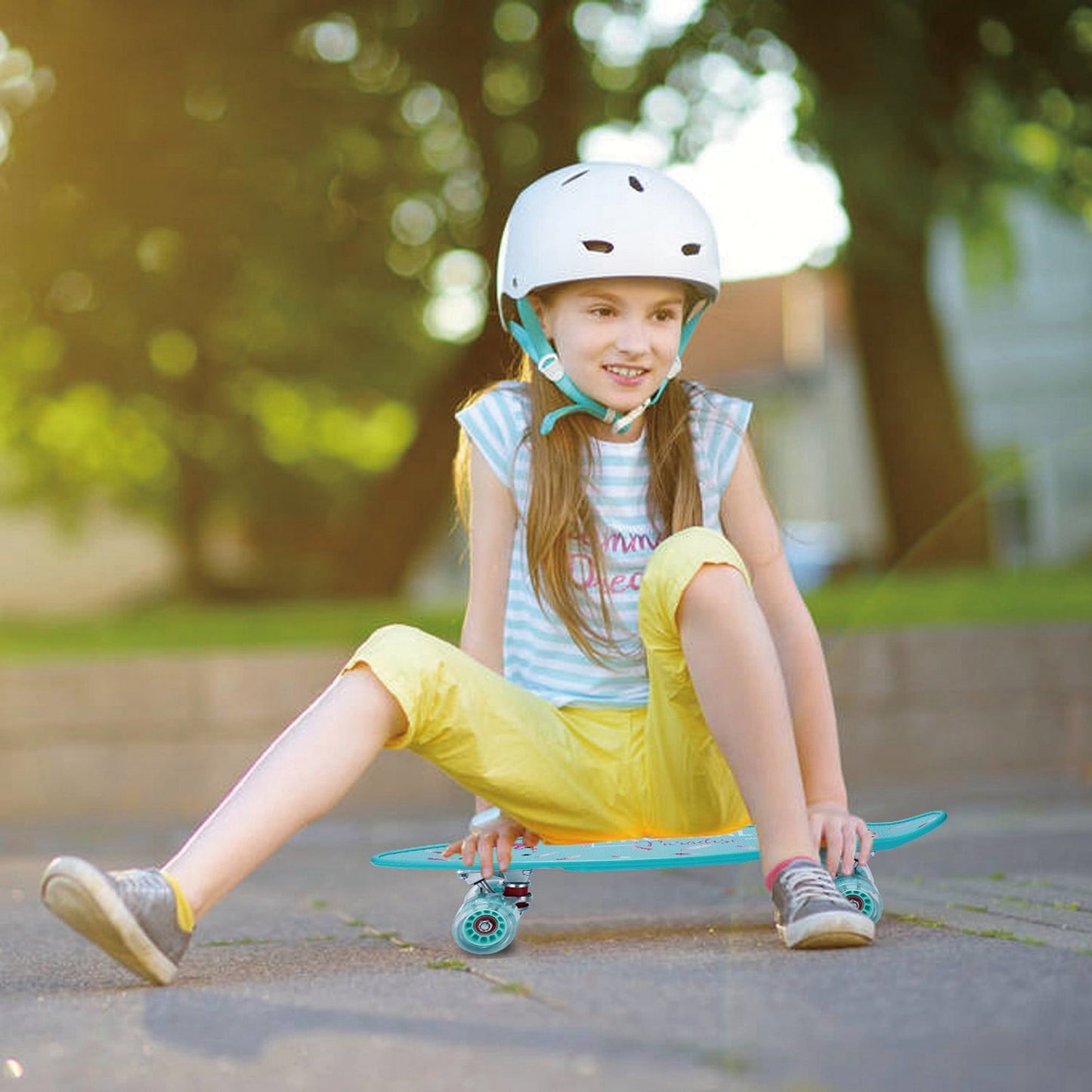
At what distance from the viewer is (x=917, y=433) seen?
12984mm

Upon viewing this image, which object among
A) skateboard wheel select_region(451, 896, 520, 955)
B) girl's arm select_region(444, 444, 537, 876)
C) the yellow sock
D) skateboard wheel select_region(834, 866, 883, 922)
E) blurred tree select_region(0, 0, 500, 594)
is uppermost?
blurred tree select_region(0, 0, 500, 594)

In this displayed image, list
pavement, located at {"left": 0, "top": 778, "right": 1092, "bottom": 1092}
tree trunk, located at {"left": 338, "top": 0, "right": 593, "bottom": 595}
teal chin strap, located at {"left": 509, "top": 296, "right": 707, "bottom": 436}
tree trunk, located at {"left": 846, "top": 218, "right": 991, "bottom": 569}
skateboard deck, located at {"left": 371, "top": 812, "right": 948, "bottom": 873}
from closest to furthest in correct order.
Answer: pavement, located at {"left": 0, "top": 778, "right": 1092, "bottom": 1092} → skateboard deck, located at {"left": 371, "top": 812, "right": 948, "bottom": 873} → teal chin strap, located at {"left": 509, "top": 296, "right": 707, "bottom": 436} → tree trunk, located at {"left": 338, "top": 0, "right": 593, "bottom": 595} → tree trunk, located at {"left": 846, "top": 218, "right": 991, "bottom": 569}

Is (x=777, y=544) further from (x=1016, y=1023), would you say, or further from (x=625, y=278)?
(x=1016, y=1023)

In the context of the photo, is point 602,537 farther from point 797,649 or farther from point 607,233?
point 607,233

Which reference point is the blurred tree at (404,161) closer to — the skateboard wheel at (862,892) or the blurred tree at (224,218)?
the blurred tree at (224,218)

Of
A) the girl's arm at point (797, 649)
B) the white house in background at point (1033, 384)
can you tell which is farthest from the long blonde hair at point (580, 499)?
the white house in background at point (1033, 384)

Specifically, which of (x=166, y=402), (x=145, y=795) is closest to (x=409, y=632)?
(x=145, y=795)

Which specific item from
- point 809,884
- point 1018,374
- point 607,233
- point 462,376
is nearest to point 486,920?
point 809,884

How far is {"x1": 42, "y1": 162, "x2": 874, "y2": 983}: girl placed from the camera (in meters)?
3.20

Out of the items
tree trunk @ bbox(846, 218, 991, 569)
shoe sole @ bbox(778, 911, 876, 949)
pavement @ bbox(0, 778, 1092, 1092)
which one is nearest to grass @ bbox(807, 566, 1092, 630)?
tree trunk @ bbox(846, 218, 991, 569)

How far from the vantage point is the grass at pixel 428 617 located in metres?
8.34

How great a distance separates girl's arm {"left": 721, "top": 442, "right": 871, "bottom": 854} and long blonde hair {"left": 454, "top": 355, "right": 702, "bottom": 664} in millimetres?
107

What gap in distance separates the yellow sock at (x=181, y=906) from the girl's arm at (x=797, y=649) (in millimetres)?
1085

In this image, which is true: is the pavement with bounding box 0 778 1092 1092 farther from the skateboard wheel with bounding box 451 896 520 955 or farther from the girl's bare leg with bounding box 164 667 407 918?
the girl's bare leg with bounding box 164 667 407 918
